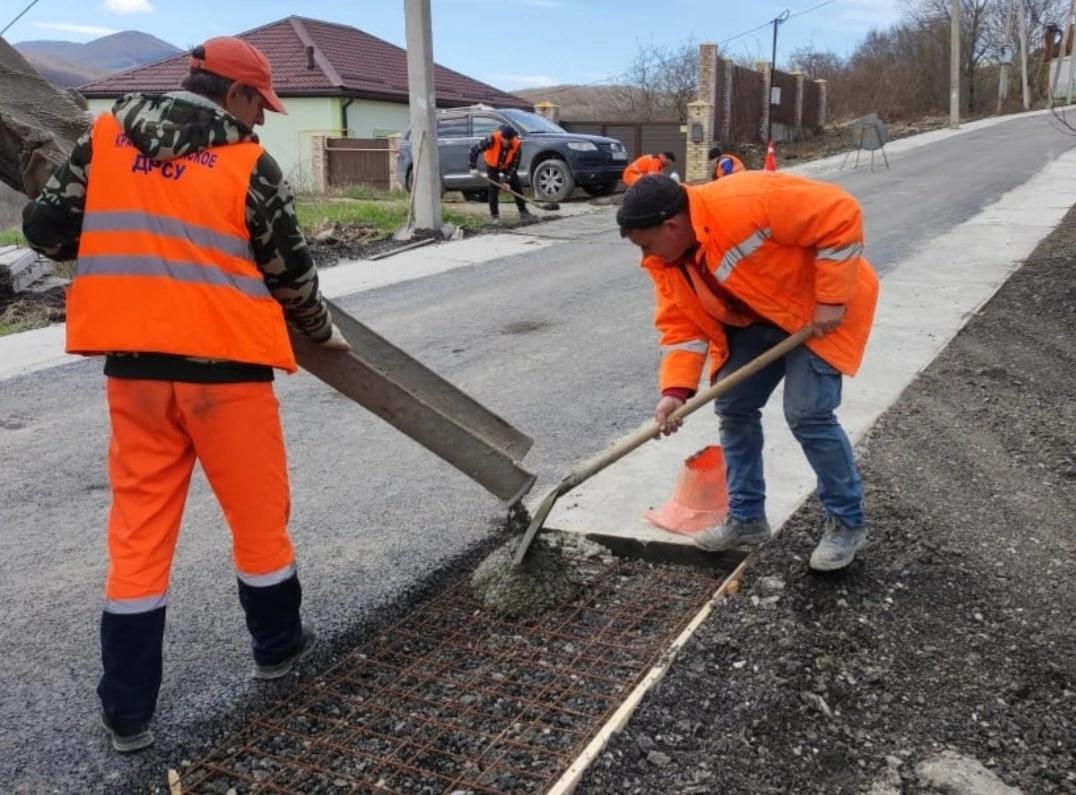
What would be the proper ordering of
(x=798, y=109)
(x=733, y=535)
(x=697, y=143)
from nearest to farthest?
(x=733, y=535) < (x=697, y=143) < (x=798, y=109)

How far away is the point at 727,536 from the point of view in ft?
12.2

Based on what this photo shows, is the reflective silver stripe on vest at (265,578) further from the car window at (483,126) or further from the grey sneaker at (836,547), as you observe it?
the car window at (483,126)

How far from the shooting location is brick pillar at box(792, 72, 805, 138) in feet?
108

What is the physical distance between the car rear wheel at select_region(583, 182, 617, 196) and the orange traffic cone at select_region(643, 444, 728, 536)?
47.7 ft

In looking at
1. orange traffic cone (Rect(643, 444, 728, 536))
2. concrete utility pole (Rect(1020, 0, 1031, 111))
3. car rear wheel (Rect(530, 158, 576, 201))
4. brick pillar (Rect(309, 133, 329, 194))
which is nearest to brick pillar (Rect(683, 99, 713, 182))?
car rear wheel (Rect(530, 158, 576, 201))

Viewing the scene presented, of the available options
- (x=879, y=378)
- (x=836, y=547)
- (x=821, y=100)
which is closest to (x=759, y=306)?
(x=836, y=547)

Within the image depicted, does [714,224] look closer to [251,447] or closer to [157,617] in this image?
[251,447]

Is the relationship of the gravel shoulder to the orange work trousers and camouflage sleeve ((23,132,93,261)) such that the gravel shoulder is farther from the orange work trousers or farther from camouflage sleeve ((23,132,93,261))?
camouflage sleeve ((23,132,93,261))

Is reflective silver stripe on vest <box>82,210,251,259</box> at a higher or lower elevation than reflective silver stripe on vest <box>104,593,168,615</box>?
higher

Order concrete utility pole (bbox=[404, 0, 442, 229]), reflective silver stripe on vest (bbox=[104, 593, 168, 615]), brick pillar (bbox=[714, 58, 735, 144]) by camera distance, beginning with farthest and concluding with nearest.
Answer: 1. brick pillar (bbox=[714, 58, 735, 144])
2. concrete utility pole (bbox=[404, 0, 442, 229])
3. reflective silver stripe on vest (bbox=[104, 593, 168, 615])

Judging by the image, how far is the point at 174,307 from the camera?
248cm

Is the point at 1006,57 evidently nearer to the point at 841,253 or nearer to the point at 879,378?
the point at 879,378

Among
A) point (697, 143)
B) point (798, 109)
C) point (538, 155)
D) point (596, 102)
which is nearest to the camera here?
point (538, 155)

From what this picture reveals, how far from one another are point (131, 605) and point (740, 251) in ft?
6.62
